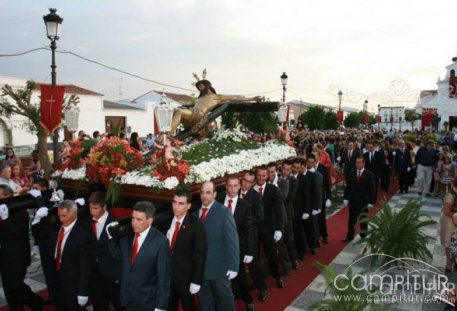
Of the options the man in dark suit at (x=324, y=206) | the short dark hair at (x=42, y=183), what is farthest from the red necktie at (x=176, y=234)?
the man in dark suit at (x=324, y=206)

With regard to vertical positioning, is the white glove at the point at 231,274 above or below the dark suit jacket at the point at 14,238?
below

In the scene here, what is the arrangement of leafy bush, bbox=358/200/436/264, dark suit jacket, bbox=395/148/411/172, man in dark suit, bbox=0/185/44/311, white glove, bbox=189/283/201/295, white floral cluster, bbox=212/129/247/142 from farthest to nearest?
dark suit jacket, bbox=395/148/411/172
white floral cluster, bbox=212/129/247/142
leafy bush, bbox=358/200/436/264
man in dark suit, bbox=0/185/44/311
white glove, bbox=189/283/201/295

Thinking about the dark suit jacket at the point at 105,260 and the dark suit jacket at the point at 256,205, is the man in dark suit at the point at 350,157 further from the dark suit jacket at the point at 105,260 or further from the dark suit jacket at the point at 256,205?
the dark suit jacket at the point at 105,260

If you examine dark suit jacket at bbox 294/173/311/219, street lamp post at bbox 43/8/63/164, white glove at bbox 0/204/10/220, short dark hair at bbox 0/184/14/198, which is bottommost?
dark suit jacket at bbox 294/173/311/219

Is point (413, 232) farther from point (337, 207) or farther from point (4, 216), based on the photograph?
point (4, 216)

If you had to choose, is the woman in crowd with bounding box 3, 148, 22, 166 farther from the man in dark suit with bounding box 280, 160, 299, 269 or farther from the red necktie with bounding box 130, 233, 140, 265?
the man in dark suit with bounding box 280, 160, 299, 269

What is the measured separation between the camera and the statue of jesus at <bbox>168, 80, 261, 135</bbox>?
656 centimetres

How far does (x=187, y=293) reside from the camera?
12.6ft

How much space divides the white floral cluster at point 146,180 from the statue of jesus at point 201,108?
169 cm

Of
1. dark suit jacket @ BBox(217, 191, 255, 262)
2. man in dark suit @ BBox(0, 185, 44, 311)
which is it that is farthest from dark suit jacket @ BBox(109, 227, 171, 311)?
man in dark suit @ BBox(0, 185, 44, 311)

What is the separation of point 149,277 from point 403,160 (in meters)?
11.3

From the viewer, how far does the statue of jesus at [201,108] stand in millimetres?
6559

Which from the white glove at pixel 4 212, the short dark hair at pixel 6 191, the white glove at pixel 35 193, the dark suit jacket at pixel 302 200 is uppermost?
the short dark hair at pixel 6 191

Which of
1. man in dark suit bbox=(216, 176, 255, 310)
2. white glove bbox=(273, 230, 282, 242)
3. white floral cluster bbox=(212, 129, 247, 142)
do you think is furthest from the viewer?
white floral cluster bbox=(212, 129, 247, 142)
